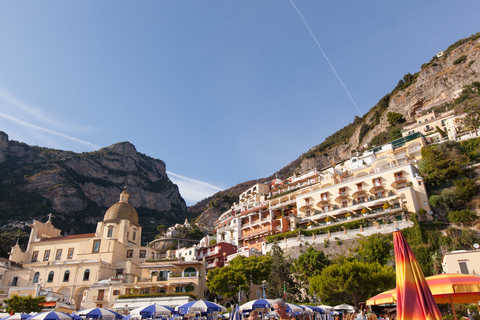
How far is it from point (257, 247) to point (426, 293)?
128ft

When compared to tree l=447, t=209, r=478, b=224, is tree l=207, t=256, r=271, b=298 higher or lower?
lower

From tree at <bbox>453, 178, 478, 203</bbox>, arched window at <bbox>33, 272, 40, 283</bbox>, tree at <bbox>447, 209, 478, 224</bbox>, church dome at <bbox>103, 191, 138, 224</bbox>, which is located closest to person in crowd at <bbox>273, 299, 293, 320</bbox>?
tree at <bbox>447, 209, 478, 224</bbox>

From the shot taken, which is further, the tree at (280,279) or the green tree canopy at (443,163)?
the green tree canopy at (443,163)

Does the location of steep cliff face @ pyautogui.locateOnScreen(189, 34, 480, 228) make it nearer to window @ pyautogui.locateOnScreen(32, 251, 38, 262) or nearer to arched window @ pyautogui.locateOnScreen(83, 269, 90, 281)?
window @ pyautogui.locateOnScreen(32, 251, 38, 262)

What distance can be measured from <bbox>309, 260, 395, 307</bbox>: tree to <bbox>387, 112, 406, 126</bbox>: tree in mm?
56334

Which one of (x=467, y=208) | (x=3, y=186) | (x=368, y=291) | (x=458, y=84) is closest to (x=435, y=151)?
(x=467, y=208)

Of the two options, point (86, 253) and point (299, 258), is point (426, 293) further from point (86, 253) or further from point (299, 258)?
point (86, 253)

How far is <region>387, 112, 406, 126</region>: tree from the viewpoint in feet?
248

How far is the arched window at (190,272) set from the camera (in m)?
39.2

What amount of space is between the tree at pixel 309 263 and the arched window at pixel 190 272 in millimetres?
11522

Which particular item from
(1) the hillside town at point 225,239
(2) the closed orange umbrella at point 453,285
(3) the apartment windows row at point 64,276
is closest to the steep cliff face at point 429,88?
(1) the hillside town at point 225,239

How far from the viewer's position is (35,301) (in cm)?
2969

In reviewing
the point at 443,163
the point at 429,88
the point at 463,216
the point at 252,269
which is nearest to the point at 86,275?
the point at 252,269

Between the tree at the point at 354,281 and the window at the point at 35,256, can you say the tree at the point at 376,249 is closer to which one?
the tree at the point at 354,281
